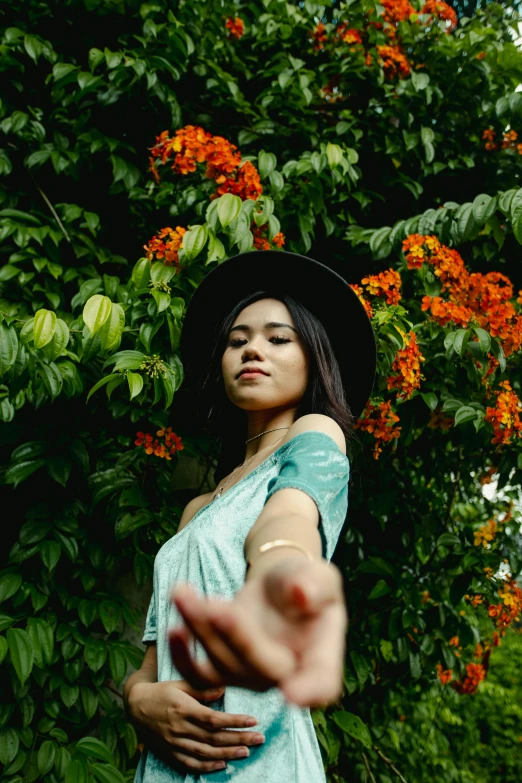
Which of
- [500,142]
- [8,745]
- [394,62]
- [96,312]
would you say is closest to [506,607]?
[8,745]

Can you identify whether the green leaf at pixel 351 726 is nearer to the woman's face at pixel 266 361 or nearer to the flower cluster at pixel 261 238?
the woman's face at pixel 266 361

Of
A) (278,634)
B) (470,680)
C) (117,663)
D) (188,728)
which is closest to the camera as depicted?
(278,634)

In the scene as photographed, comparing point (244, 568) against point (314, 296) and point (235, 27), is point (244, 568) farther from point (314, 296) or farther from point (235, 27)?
point (235, 27)

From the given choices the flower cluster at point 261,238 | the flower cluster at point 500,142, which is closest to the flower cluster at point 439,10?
the flower cluster at point 500,142

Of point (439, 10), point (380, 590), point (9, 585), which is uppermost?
point (439, 10)

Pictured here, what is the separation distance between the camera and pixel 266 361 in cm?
124

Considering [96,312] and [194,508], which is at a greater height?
[96,312]

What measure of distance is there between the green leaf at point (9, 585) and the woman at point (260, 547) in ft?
2.10

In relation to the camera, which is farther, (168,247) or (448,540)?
(448,540)

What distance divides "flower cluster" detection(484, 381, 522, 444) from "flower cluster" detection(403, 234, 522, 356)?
0.16m

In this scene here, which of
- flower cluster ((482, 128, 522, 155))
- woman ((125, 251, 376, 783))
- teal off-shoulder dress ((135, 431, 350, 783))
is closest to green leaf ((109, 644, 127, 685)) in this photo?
woman ((125, 251, 376, 783))

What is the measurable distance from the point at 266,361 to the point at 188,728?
2.30 ft

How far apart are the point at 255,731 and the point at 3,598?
1.06 meters

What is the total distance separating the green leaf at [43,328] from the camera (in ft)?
4.73
